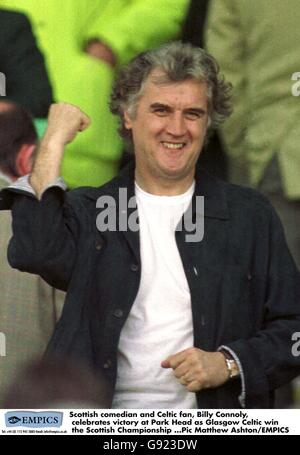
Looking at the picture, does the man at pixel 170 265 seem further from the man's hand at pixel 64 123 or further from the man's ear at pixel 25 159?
the man's ear at pixel 25 159

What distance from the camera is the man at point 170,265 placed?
3.38 m

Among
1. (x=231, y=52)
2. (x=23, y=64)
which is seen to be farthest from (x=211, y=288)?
(x=23, y=64)

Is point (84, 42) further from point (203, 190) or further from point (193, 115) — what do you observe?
point (203, 190)

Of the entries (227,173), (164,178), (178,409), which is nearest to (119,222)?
(164,178)

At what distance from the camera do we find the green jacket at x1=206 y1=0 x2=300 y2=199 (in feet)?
11.5

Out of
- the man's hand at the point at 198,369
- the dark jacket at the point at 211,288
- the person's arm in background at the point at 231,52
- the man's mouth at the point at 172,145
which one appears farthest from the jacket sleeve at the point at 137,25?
the man's hand at the point at 198,369

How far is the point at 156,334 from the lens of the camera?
3.38 metres

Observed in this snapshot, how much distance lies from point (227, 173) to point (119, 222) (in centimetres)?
44

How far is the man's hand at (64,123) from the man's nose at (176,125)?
320mm

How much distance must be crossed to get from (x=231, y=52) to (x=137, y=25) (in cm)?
35

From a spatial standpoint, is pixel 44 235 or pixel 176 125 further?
pixel 176 125

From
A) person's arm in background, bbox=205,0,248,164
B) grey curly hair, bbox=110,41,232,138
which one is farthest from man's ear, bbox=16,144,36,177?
person's arm in background, bbox=205,0,248,164

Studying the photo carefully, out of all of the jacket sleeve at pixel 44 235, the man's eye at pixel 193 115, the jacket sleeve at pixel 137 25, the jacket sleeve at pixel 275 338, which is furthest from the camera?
the jacket sleeve at pixel 137 25
